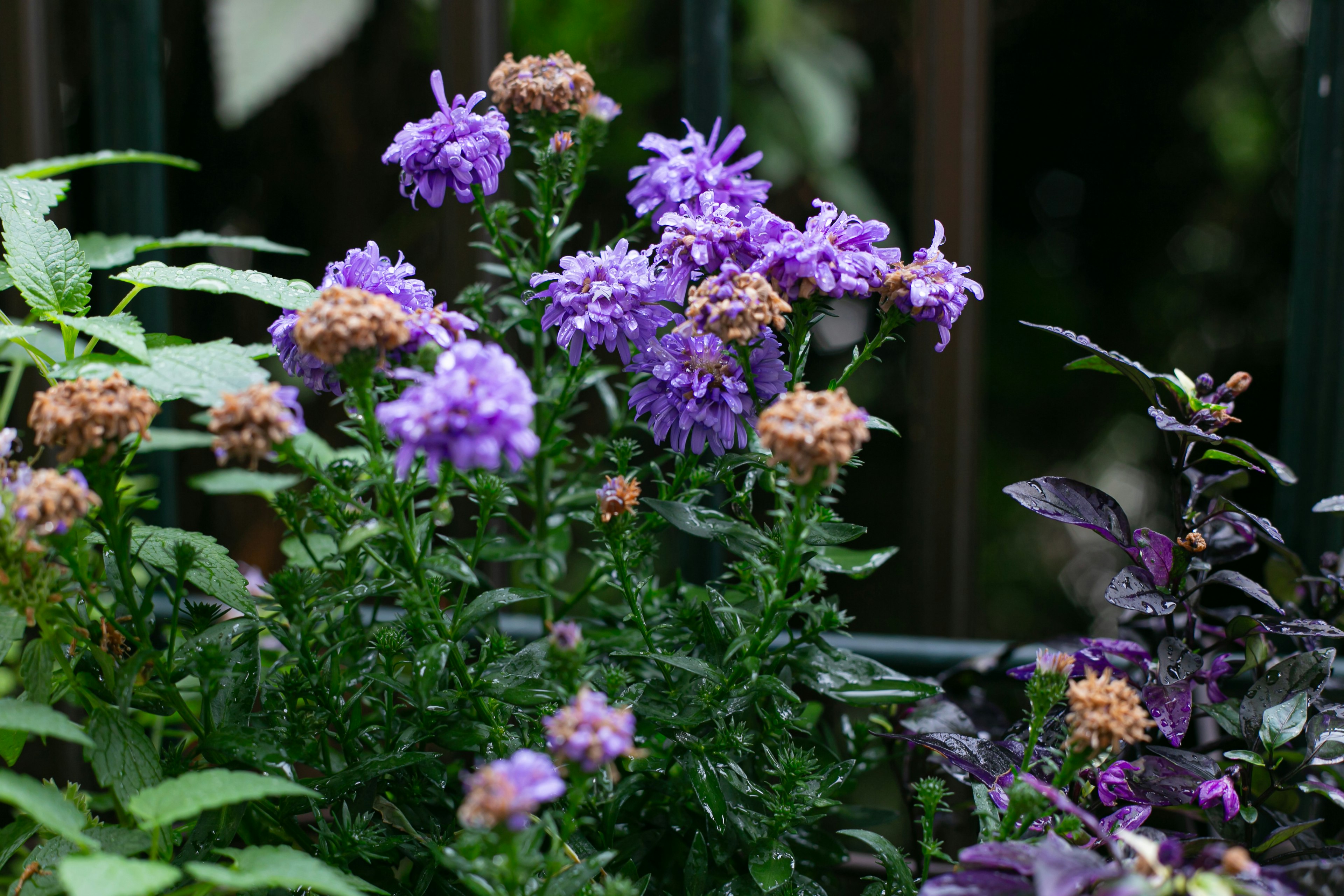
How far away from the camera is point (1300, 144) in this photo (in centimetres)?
95

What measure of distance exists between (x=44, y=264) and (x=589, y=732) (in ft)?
1.79

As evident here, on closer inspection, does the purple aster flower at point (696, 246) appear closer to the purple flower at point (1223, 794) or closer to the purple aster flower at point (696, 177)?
the purple aster flower at point (696, 177)

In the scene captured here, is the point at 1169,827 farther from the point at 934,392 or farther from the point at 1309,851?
the point at 934,392

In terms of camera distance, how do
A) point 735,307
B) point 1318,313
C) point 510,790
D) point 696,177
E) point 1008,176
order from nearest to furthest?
point 510,790
point 735,307
point 696,177
point 1318,313
point 1008,176

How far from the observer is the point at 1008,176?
209cm

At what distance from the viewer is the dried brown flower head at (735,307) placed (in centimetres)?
53

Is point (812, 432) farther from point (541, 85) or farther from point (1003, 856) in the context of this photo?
point (541, 85)

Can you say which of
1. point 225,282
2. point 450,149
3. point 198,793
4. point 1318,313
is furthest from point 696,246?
point 1318,313

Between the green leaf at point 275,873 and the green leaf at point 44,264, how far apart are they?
15.5 inches

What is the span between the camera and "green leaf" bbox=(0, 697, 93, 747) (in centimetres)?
46

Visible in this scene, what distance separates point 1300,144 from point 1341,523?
1.33 ft

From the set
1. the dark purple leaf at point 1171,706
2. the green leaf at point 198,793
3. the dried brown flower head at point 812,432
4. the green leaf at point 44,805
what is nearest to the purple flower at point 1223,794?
the dark purple leaf at point 1171,706

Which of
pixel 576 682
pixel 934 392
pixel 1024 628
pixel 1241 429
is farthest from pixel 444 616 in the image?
pixel 1241 429

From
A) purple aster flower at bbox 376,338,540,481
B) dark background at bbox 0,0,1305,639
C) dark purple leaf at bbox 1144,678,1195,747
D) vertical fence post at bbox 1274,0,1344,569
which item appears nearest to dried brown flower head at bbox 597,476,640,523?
purple aster flower at bbox 376,338,540,481
